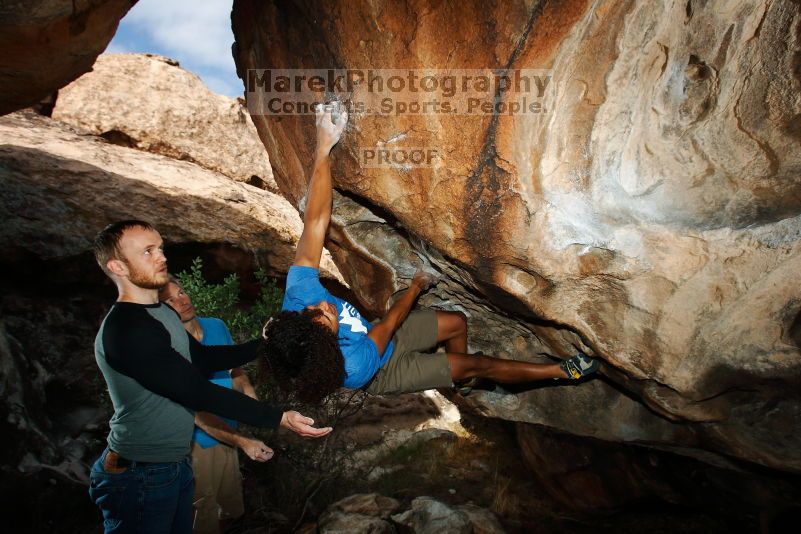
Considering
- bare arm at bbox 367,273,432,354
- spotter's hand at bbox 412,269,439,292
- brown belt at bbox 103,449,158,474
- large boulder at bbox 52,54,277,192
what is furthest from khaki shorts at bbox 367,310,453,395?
large boulder at bbox 52,54,277,192

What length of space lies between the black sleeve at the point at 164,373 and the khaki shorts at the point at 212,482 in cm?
151

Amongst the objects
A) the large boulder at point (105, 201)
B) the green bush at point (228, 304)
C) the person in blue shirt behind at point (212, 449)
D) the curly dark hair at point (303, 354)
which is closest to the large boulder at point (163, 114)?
the large boulder at point (105, 201)

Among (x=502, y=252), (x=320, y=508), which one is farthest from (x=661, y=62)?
(x=320, y=508)

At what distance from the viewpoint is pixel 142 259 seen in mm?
2336

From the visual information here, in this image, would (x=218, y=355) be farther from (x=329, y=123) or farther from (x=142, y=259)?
(x=329, y=123)

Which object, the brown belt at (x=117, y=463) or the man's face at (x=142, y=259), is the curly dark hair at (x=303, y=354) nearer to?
the man's face at (x=142, y=259)

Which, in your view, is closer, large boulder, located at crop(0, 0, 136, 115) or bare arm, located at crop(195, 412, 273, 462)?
large boulder, located at crop(0, 0, 136, 115)

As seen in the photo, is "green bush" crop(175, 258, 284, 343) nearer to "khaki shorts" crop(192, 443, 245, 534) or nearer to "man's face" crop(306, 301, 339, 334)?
"khaki shorts" crop(192, 443, 245, 534)

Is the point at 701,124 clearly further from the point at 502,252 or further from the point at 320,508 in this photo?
the point at 320,508

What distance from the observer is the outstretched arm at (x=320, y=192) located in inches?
126

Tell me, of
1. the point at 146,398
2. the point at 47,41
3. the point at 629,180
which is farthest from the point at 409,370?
the point at 47,41

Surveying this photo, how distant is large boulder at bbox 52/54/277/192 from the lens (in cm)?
786

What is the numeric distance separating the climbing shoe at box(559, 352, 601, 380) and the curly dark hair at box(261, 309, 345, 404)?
1.58 meters

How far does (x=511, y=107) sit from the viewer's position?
8.75ft
